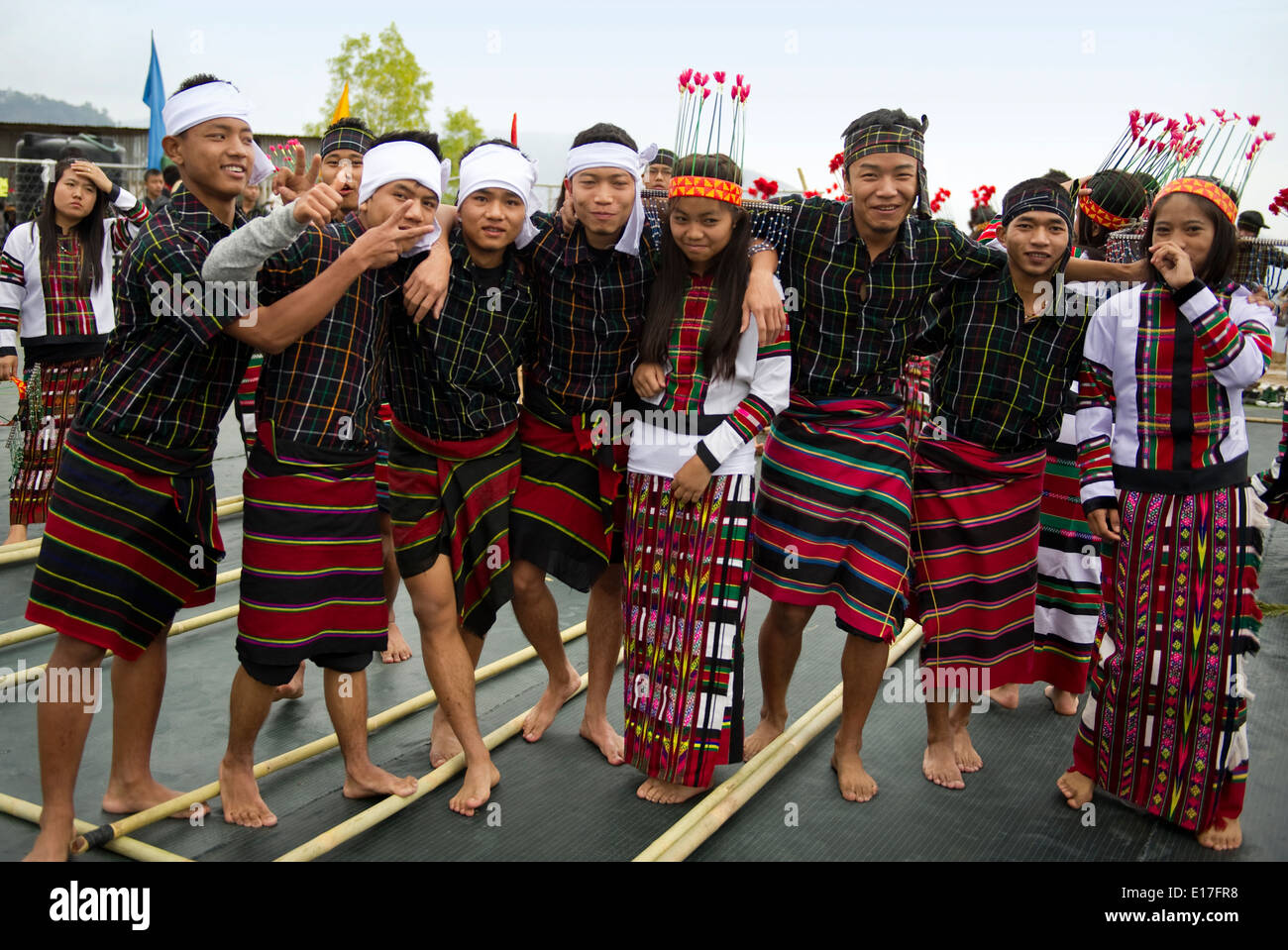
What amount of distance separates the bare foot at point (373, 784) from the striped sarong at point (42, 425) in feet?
9.61

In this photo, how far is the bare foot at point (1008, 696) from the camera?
3498mm

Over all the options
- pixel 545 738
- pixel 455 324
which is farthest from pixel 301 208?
pixel 545 738

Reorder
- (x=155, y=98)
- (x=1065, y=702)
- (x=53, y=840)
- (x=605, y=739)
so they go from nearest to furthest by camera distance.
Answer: (x=53, y=840) < (x=605, y=739) < (x=1065, y=702) < (x=155, y=98)

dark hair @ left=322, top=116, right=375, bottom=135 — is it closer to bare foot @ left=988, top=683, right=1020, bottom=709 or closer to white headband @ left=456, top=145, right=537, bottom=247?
white headband @ left=456, top=145, right=537, bottom=247

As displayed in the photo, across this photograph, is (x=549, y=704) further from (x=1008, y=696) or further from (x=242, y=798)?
(x=1008, y=696)

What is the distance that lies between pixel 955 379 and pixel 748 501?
2.42 ft

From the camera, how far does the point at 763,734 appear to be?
10.2ft

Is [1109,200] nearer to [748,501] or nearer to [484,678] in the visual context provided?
[748,501]

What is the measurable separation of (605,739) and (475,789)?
480 mm

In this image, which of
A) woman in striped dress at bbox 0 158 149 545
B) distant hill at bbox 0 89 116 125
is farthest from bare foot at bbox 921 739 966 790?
distant hill at bbox 0 89 116 125

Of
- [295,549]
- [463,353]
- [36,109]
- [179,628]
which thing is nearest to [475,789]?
[295,549]

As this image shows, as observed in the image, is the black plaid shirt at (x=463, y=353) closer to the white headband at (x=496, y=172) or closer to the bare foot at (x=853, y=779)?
the white headband at (x=496, y=172)

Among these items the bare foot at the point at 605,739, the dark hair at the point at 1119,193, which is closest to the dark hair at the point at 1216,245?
the dark hair at the point at 1119,193

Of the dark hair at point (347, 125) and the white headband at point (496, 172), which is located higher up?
the dark hair at point (347, 125)
